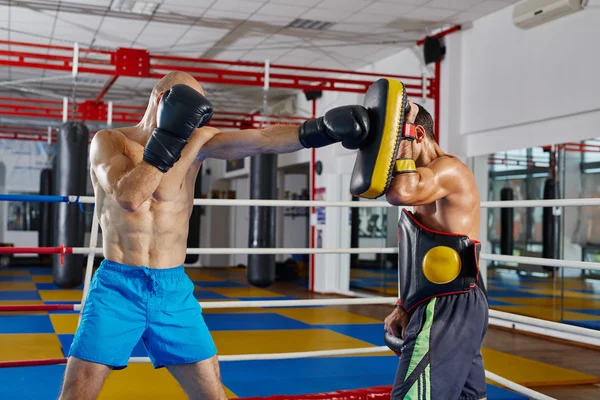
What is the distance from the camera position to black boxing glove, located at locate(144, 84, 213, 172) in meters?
1.94

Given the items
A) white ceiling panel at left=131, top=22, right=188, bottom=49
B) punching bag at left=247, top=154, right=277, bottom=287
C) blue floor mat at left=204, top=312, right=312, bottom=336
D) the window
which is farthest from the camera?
the window

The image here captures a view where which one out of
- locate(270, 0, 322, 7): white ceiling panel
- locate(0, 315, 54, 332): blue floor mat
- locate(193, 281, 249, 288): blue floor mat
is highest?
locate(270, 0, 322, 7): white ceiling panel

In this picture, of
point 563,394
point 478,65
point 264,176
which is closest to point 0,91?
point 264,176

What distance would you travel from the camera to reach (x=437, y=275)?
2.21m

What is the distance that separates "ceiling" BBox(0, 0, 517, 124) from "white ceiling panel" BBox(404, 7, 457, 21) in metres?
0.01

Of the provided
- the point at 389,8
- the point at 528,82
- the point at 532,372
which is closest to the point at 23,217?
the point at 389,8

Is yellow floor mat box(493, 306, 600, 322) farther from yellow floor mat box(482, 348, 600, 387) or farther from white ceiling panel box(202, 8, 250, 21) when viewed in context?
white ceiling panel box(202, 8, 250, 21)

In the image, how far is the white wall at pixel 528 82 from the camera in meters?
6.03

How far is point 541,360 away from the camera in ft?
17.3

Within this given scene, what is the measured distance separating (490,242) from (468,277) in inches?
246

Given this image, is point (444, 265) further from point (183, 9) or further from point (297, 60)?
point (297, 60)

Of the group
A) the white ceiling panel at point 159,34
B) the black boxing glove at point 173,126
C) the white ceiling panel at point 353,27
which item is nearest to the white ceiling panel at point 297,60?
the white ceiling panel at point 353,27

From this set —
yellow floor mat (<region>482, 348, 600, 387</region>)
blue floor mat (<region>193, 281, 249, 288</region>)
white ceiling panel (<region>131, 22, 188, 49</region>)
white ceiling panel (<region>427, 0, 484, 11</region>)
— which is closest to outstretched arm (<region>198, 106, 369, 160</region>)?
yellow floor mat (<region>482, 348, 600, 387</region>)

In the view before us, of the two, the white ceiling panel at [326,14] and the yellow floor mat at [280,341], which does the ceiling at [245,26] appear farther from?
the yellow floor mat at [280,341]
